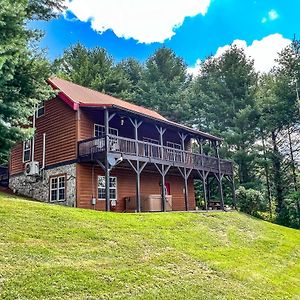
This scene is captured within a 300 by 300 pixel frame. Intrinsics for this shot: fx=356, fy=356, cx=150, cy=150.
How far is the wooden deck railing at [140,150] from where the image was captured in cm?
1656

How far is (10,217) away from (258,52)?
32242 millimetres

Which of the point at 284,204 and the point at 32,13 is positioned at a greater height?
the point at 32,13

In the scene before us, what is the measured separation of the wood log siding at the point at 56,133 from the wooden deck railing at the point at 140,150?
901mm

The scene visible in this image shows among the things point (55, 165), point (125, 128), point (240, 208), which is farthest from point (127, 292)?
point (240, 208)

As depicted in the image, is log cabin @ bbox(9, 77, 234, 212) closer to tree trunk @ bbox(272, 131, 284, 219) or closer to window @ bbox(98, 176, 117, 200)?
window @ bbox(98, 176, 117, 200)

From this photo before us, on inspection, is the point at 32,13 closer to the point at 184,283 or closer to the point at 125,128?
the point at 125,128

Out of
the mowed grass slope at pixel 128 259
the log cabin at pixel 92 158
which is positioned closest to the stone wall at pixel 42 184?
the log cabin at pixel 92 158

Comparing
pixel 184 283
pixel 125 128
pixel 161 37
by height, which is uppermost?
pixel 161 37

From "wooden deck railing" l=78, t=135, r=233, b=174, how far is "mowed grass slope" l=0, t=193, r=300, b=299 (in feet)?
12.9

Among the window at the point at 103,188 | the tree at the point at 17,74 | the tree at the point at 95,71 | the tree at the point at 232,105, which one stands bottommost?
the window at the point at 103,188

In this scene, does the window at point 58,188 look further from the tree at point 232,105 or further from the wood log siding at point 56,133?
the tree at point 232,105

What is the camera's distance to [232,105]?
34.0 meters

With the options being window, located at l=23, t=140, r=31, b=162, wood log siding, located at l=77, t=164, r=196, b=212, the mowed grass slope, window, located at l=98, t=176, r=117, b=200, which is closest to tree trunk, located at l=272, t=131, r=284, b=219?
wood log siding, located at l=77, t=164, r=196, b=212

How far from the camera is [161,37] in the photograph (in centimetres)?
4106
